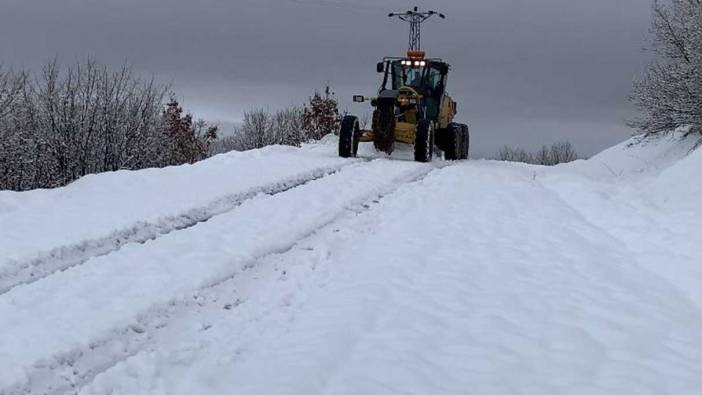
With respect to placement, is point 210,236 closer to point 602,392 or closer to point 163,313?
point 163,313

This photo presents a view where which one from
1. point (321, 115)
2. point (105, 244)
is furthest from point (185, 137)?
point (105, 244)

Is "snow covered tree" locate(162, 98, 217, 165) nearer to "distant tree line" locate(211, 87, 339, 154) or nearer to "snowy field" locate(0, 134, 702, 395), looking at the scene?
"distant tree line" locate(211, 87, 339, 154)

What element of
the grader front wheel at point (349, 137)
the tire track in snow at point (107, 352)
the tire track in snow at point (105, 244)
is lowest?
the tire track in snow at point (107, 352)

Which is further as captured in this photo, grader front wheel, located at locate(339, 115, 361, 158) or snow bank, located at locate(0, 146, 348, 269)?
grader front wheel, located at locate(339, 115, 361, 158)

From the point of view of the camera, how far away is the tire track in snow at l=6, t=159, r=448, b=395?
327cm

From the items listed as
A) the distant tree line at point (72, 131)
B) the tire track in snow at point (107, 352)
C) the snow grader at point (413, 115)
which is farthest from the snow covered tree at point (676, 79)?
the distant tree line at point (72, 131)

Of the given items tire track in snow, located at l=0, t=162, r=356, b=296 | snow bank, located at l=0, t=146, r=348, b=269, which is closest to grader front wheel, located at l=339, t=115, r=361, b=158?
snow bank, located at l=0, t=146, r=348, b=269

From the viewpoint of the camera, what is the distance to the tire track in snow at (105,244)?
4.96m

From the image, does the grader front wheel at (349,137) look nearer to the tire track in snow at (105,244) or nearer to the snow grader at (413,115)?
the snow grader at (413,115)

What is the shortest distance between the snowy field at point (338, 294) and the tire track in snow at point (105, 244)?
0.03 meters

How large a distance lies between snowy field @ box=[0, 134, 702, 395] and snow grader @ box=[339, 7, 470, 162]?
7.36 metres

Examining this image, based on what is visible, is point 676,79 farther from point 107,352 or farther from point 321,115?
point 321,115

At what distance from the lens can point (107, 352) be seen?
367 cm

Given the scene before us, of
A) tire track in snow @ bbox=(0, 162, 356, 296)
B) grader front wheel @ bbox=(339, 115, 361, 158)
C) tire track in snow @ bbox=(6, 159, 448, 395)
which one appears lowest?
tire track in snow @ bbox=(6, 159, 448, 395)
